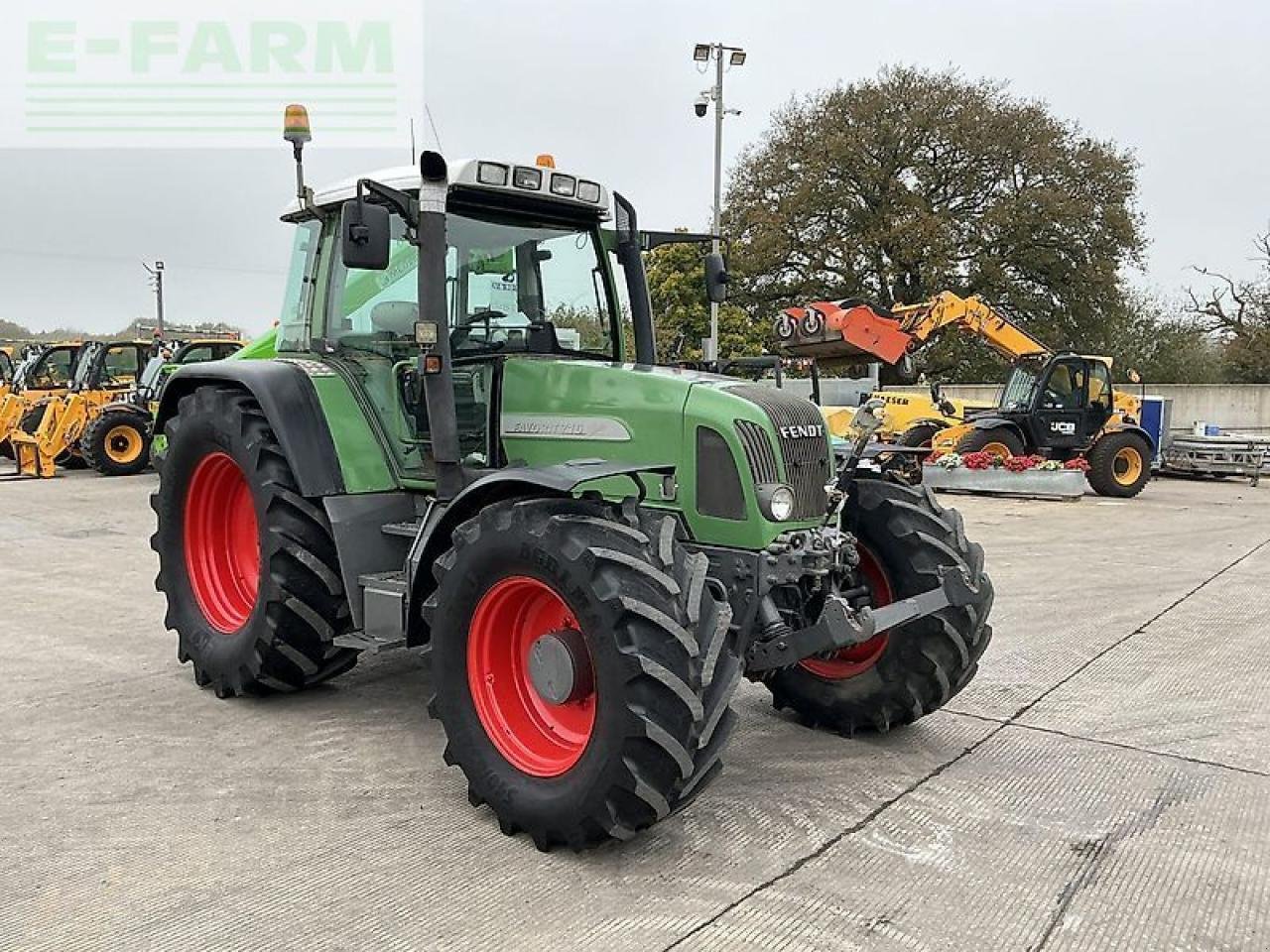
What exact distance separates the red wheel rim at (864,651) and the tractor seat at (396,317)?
2.22 metres

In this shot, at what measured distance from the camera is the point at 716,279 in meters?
5.26

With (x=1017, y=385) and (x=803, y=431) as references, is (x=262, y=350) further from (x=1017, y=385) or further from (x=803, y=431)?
(x=1017, y=385)

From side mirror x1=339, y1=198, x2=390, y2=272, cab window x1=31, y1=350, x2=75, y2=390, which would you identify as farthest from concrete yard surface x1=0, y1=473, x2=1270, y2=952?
cab window x1=31, y1=350, x2=75, y2=390

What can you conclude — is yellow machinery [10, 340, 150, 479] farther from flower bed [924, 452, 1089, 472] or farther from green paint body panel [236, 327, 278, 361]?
flower bed [924, 452, 1089, 472]

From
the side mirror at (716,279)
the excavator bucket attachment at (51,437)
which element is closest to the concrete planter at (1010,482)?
the side mirror at (716,279)

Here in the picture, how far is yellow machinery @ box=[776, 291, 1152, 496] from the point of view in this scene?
1510 centimetres

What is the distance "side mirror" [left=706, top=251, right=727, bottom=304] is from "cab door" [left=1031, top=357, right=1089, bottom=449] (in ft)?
37.6

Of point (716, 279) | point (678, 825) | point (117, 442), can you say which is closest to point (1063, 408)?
point (716, 279)

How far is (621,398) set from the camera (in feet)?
13.5

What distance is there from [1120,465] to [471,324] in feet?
43.0

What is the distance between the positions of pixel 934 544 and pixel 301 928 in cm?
272

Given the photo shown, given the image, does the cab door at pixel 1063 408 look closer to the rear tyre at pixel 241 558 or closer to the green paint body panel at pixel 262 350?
the green paint body panel at pixel 262 350

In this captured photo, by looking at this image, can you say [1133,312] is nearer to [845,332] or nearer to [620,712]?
[845,332]

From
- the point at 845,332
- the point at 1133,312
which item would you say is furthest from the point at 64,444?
the point at 1133,312
